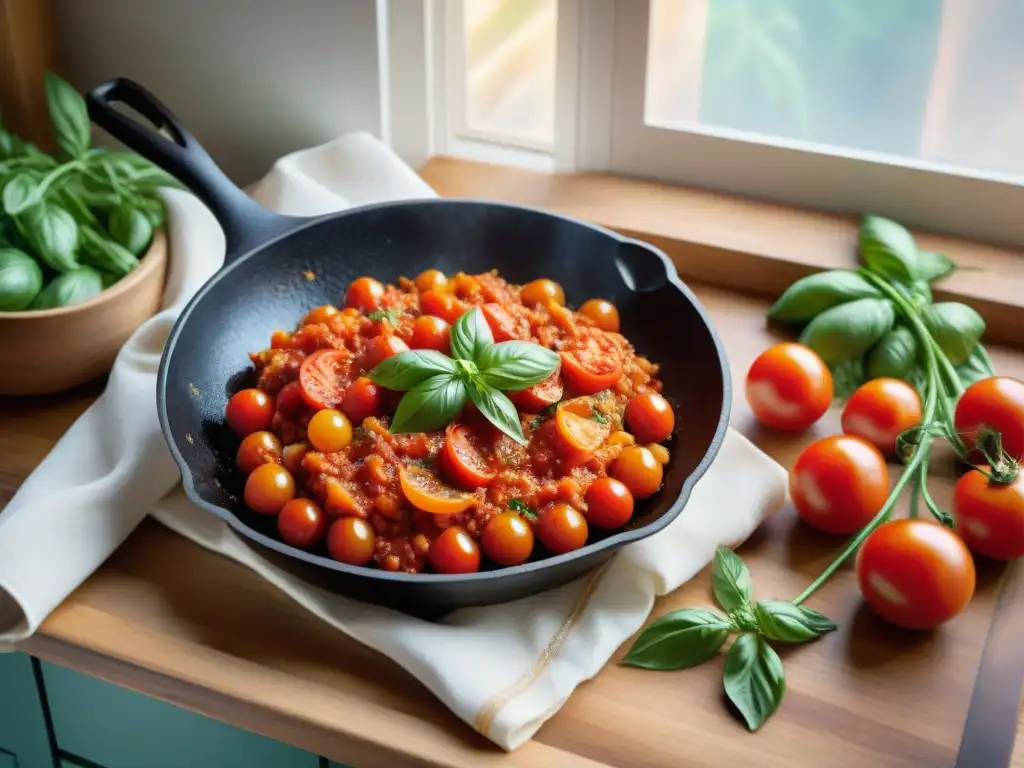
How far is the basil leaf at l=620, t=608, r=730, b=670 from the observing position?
1.10 metres

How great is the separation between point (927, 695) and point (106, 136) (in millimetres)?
1435

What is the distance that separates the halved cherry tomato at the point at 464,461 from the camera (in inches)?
45.0

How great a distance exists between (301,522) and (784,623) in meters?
0.46

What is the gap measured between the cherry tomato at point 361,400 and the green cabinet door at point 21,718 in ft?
1.42

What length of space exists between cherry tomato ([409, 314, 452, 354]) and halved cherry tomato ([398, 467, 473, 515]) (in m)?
0.17

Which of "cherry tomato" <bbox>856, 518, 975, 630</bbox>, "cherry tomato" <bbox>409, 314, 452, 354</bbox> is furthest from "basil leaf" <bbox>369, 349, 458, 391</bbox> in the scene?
"cherry tomato" <bbox>856, 518, 975, 630</bbox>

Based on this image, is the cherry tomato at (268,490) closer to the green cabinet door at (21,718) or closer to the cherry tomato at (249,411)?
the cherry tomato at (249,411)

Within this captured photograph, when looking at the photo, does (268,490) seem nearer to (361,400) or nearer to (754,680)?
(361,400)

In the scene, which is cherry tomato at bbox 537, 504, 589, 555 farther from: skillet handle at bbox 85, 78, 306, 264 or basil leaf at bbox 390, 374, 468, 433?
skillet handle at bbox 85, 78, 306, 264

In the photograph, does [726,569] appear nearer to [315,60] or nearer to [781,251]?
[781,251]

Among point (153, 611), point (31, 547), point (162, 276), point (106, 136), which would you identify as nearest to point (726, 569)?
point (153, 611)

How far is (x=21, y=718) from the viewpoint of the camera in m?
1.32

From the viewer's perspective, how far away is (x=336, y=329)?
4.28 ft

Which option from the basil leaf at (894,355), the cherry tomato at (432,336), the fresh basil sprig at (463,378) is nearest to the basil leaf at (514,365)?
the fresh basil sprig at (463,378)
